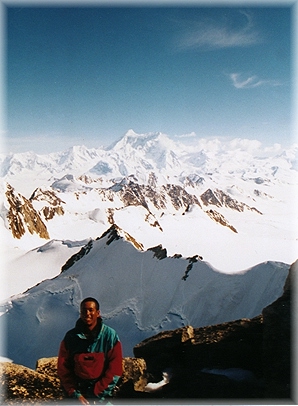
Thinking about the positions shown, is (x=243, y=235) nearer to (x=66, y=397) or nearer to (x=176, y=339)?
(x=176, y=339)

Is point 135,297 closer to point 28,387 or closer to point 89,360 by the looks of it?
point 89,360

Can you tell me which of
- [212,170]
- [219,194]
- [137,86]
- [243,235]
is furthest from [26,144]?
[219,194]

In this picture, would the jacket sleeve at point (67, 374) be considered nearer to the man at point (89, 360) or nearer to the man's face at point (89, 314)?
the man at point (89, 360)

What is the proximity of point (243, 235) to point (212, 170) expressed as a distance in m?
1.36

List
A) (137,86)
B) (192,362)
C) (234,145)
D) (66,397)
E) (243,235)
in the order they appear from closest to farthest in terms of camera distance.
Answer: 1. (66,397)
2. (192,362)
3. (137,86)
4. (234,145)
5. (243,235)

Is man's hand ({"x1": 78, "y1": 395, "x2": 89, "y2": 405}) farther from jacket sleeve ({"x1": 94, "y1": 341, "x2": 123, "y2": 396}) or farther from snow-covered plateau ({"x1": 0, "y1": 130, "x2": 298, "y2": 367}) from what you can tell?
snow-covered plateau ({"x1": 0, "y1": 130, "x2": 298, "y2": 367})

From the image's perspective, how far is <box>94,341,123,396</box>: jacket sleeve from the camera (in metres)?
3.26

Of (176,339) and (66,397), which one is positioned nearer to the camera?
(66,397)

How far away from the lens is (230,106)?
4.72m

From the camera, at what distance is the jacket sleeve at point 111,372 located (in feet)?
10.7

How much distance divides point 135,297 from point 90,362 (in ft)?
4.59

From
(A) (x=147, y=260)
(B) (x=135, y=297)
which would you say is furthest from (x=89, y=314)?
(A) (x=147, y=260)

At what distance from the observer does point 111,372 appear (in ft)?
10.7

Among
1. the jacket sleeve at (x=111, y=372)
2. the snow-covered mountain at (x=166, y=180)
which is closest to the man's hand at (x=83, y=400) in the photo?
the jacket sleeve at (x=111, y=372)
